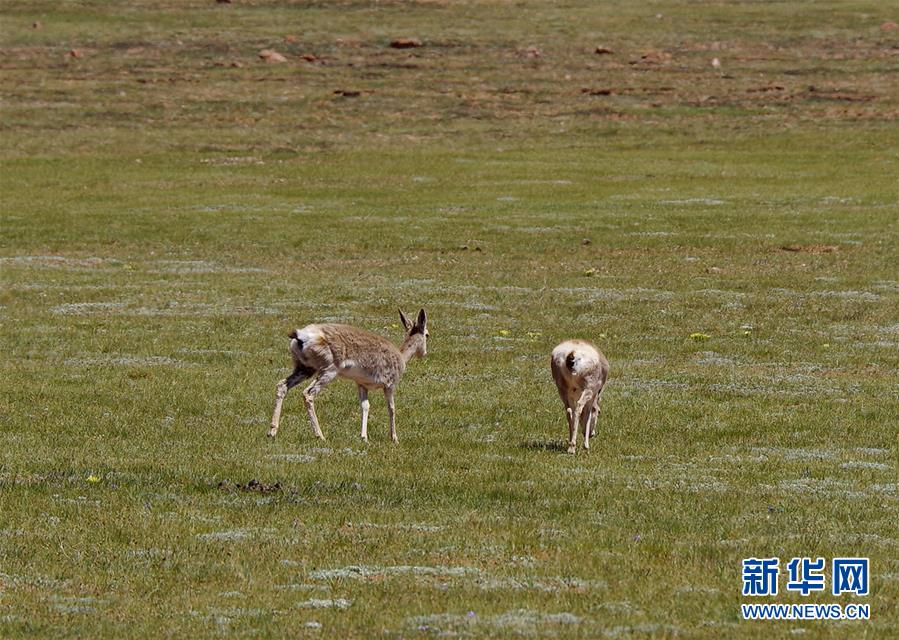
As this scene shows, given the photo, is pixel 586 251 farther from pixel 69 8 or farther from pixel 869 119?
pixel 69 8

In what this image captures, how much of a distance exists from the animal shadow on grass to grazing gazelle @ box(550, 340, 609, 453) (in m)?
0.27

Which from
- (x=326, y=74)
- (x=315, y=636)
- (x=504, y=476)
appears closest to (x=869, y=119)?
(x=326, y=74)

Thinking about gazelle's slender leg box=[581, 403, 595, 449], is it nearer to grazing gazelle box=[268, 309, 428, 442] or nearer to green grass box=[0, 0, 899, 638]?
green grass box=[0, 0, 899, 638]

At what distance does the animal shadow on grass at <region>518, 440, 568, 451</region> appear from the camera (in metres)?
21.7

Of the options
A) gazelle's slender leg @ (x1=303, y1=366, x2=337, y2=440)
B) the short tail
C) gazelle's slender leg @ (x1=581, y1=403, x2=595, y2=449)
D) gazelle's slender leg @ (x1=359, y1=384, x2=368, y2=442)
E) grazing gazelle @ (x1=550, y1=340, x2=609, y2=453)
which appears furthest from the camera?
gazelle's slender leg @ (x1=359, y1=384, x2=368, y2=442)

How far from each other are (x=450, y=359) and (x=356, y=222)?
2524cm

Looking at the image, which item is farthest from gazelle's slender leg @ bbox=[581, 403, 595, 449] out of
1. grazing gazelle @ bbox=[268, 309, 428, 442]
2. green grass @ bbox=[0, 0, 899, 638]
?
grazing gazelle @ bbox=[268, 309, 428, 442]

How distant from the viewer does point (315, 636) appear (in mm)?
12547

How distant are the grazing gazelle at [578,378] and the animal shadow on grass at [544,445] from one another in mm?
274

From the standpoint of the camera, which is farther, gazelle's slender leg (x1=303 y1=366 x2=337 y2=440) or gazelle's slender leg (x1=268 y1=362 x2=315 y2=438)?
gazelle's slender leg (x1=268 y1=362 x2=315 y2=438)

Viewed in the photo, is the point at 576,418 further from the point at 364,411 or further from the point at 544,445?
the point at 364,411

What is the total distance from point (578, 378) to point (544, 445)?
5.17 feet

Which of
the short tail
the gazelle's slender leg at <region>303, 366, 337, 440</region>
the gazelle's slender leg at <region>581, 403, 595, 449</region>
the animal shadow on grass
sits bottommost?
the animal shadow on grass

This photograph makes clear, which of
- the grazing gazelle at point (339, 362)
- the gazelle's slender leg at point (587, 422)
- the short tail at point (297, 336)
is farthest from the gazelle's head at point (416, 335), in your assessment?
the gazelle's slender leg at point (587, 422)
